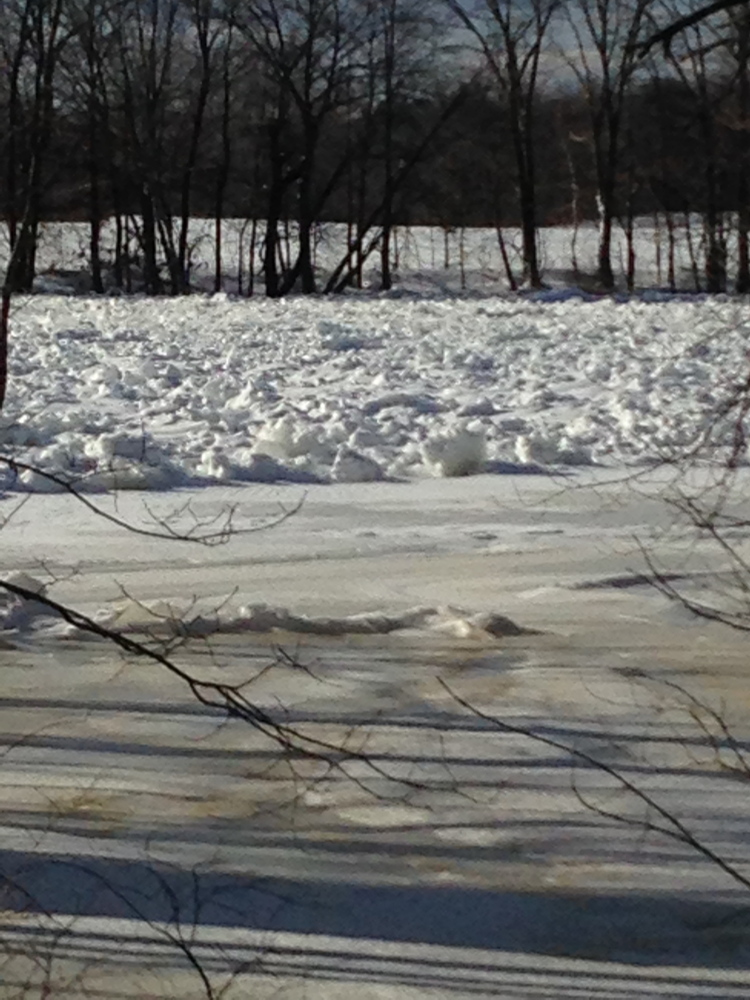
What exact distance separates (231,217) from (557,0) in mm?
15285

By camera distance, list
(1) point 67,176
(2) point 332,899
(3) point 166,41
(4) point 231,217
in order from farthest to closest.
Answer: (4) point 231,217, (3) point 166,41, (2) point 332,899, (1) point 67,176

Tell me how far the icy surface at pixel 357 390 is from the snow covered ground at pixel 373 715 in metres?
0.07

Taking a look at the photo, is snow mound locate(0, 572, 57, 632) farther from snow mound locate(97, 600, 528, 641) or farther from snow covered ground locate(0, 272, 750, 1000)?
snow mound locate(97, 600, 528, 641)

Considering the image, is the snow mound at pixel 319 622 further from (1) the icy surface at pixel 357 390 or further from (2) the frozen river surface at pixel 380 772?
(1) the icy surface at pixel 357 390

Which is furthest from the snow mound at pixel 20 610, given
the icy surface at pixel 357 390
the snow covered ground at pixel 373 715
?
the icy surface at pixel 357 390

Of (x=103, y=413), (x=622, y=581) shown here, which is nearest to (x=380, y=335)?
(x=103, y=413)

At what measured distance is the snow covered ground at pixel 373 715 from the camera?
4.93 m

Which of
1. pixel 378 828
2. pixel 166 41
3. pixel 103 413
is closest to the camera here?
pixel 378 828

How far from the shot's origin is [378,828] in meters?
5.70

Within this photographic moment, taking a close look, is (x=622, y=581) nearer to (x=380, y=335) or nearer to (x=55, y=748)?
(x=55, y=748)

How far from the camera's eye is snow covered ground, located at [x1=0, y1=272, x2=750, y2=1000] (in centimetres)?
493

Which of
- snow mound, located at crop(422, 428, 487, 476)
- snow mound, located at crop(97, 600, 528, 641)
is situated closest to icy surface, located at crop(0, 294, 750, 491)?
snow mound, located at crop(422, 428, 487, 476)

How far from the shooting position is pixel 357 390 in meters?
16.0

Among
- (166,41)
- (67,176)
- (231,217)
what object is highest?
(166,41)
